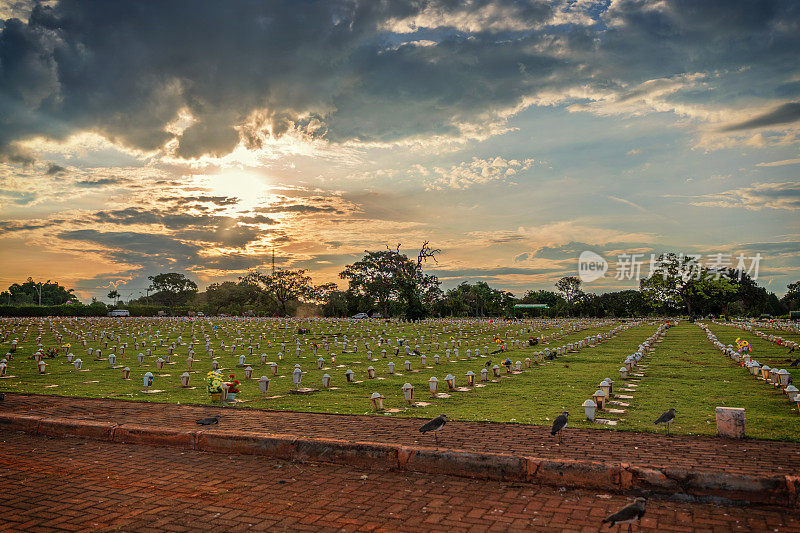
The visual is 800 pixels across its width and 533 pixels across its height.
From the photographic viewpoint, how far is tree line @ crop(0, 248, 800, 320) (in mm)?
67750

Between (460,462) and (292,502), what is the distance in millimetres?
2219

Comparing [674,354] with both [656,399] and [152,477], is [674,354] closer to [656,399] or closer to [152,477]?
[656,399]

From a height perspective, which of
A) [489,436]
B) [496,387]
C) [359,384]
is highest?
[489,436]

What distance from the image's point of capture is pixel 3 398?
440 inches

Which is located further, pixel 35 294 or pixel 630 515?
pixel 35 294

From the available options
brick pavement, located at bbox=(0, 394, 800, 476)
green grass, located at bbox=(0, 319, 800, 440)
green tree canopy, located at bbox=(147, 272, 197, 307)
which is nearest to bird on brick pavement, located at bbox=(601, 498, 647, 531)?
brick pavement, located at bbox=(0, 394, 800, 476)

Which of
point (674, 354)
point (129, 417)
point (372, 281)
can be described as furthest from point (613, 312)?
point (129, 417)

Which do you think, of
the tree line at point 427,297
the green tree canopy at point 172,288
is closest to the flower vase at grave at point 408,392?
the tree line at point 427,297

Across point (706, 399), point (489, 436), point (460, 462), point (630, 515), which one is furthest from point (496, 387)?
point (630, 515)

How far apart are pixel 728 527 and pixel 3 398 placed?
44.5 feet

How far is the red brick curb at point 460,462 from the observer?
5.55 m

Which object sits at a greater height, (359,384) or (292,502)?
(292,502)

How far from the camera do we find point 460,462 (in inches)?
259

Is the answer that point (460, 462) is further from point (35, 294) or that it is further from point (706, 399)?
point (35, 294)
